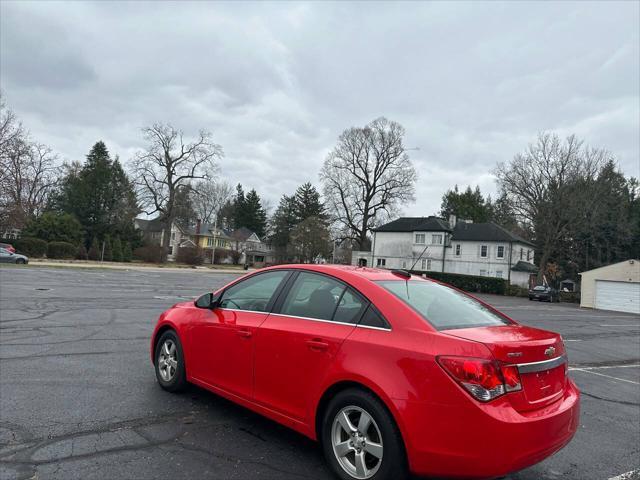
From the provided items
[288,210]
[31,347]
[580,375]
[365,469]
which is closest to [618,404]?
[580,375]

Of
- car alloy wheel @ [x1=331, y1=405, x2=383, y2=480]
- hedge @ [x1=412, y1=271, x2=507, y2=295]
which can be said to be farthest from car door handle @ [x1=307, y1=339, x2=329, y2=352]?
hedge @ [x1=412, y1=271, x2=507, y2=295]

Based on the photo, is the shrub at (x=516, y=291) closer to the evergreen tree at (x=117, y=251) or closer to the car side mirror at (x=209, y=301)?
the evergreen tree at (x=117, y=251)

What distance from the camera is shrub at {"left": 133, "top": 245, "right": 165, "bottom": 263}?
191 ft

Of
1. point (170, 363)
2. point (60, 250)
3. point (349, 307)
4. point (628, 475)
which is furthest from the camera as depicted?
point (60, 250)

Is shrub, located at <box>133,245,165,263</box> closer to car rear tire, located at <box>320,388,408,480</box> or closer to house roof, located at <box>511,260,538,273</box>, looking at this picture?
house roof, located at <box>511,260,538,273</box>

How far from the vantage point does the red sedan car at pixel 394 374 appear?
2.83 meters

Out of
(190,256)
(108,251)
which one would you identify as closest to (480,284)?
(190,256)

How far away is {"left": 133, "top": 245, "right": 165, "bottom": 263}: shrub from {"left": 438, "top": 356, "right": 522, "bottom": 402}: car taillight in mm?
58839

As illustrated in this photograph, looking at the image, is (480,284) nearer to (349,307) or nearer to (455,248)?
(455,248)

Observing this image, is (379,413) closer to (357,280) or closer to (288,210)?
(357,280)

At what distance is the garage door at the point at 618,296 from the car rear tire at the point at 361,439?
39.9 m

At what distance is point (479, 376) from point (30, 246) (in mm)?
53272

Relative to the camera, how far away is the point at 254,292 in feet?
14.7

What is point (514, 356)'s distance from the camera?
9.89 feet
